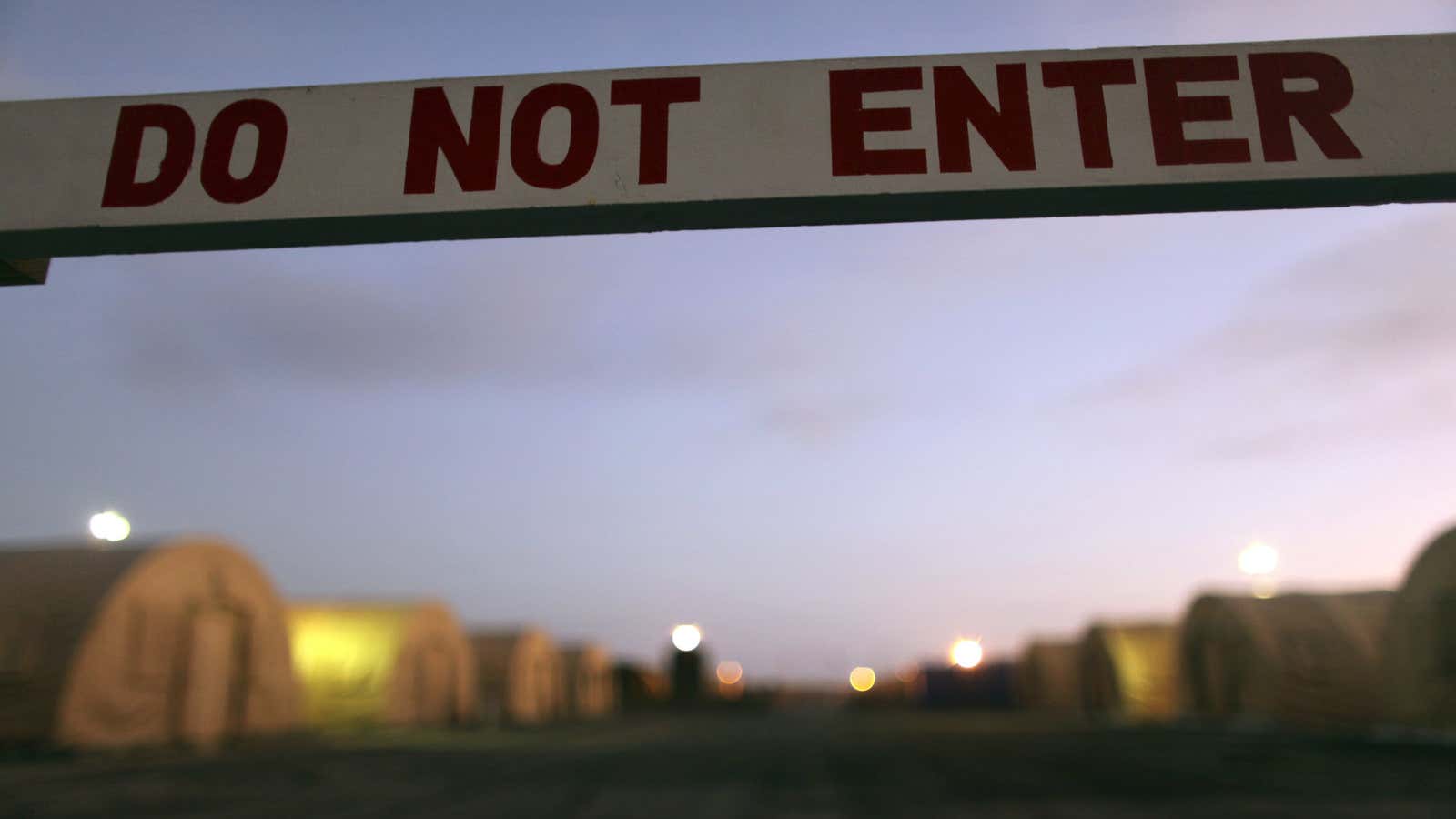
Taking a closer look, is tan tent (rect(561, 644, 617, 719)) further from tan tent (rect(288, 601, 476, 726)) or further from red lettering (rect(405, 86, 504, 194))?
red lettering (rect(405, 86, 504, 194))

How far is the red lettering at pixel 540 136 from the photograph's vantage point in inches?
214

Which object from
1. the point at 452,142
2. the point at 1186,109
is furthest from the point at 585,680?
the point at 1186,109

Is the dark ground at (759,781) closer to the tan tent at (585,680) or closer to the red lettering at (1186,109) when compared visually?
the red lettering at (1186,109)

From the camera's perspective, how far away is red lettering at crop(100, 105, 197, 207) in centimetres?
551

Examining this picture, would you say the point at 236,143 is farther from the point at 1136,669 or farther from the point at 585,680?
the point at 585,680

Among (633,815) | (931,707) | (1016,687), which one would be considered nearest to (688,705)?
(931,707)

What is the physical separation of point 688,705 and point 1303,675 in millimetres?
57680

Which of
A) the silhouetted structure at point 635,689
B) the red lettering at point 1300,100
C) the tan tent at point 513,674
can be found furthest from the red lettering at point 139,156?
the silhouetted structure at point 635,689

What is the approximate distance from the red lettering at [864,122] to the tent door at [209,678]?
2316 centimetres

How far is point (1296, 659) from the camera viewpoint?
30.5 metres

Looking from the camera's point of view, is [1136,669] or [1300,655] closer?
[1300,655]

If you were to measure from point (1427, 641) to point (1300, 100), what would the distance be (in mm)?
23188

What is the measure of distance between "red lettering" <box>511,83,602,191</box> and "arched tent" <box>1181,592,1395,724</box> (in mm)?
31780

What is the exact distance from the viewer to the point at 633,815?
37.7 feet
